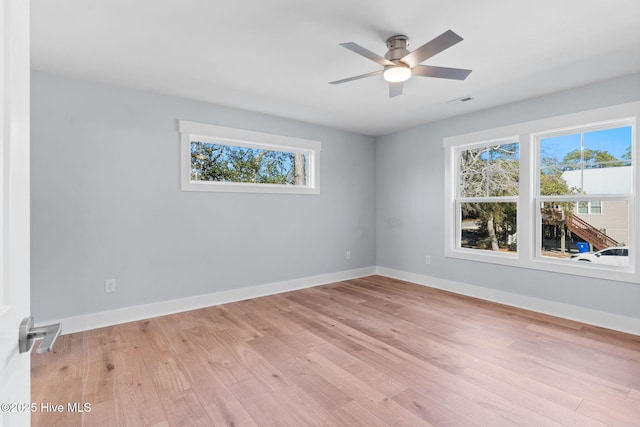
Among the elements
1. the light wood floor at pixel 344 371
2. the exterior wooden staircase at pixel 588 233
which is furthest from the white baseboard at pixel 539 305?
the exterior wooden staircase at pixel 588 233

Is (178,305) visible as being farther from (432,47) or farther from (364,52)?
(432,47)

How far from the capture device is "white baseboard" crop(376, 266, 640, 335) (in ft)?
9.85

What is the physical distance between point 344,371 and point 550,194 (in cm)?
310

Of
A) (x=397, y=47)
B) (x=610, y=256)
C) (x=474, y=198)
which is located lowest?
(x=610, y=256)

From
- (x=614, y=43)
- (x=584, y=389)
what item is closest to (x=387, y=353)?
(x=584, y=389)

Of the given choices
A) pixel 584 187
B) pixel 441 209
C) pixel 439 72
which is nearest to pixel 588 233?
pixel 584 187

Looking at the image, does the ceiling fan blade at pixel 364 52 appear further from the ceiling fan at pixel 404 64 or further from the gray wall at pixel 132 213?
the gray wall at pixel 132 213

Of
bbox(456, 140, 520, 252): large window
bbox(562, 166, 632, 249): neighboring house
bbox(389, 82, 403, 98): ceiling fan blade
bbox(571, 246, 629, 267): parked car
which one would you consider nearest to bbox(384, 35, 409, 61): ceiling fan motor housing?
bbox(389, 82, 403, 98): ceiling fan blade

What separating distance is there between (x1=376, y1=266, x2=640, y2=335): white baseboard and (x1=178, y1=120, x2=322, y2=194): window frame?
2.22 meters

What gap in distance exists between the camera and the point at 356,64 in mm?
2760

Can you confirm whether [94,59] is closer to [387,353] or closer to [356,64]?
[356,64]

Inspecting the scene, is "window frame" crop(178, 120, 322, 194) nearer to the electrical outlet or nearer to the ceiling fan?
the electrical outlet

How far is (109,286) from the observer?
3.16 m

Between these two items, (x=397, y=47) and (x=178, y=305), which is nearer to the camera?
(x=397, y=47)
